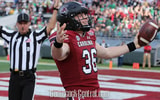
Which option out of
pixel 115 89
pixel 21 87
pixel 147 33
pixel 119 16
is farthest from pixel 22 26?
pixel 119 16

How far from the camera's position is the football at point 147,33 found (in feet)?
13.1

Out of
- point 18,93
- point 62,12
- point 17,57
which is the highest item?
point 62,12

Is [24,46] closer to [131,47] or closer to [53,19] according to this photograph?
[53,19]

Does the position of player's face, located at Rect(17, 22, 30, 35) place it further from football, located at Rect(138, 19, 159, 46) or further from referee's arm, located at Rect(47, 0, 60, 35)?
football, located at Rect(138, 19, 159, 46)

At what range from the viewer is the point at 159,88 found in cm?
1120

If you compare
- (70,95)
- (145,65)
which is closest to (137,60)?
(145,65)

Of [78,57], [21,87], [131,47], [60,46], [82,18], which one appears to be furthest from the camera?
[21,87]

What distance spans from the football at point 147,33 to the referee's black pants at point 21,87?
1.94 meters

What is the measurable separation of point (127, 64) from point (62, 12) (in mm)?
16543

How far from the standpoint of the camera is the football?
4004 mm

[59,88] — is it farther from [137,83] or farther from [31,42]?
[31,42]

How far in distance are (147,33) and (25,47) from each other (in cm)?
227

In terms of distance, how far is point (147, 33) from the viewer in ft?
13.1

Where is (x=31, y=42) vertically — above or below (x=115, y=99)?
above
